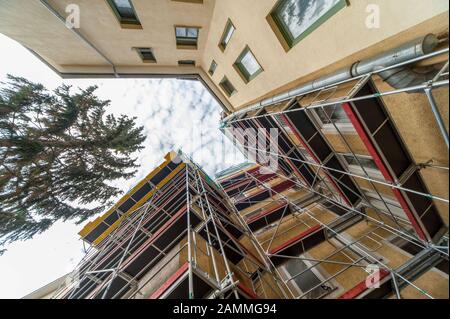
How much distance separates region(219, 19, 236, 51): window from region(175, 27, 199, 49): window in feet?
5.17

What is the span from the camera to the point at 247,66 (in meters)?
10.1

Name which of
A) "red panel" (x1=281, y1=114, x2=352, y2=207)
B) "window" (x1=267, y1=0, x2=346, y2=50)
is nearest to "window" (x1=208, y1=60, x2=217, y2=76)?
"window" (x1=267, y1=0, x2=346, y2=50)

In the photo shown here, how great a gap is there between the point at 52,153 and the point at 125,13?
714 cm

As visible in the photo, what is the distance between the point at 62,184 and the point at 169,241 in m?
6.71

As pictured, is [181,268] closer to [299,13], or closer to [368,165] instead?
[368,165]

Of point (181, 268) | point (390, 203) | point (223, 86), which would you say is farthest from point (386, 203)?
point (223, 86)

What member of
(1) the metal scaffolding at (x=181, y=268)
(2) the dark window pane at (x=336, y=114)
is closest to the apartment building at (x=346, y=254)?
(1) the metal scaffolding at (x=181, y=268)

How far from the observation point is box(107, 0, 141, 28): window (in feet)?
26.5

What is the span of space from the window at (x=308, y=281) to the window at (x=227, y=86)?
36.5ft

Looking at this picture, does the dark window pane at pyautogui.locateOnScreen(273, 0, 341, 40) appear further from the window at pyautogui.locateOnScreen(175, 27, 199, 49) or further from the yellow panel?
the yellow panel

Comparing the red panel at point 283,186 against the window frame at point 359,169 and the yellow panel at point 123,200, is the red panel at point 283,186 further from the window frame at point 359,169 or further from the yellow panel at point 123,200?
the yellow panel at point 123,200

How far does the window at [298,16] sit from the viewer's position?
16.7ft
